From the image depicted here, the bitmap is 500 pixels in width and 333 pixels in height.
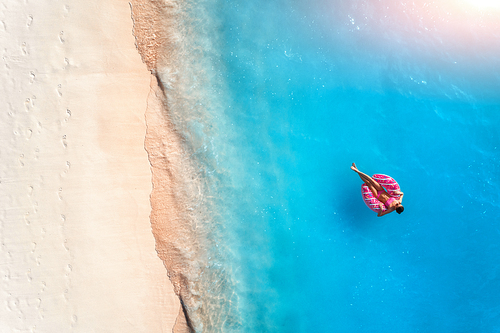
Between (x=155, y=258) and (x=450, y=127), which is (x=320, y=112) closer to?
(x=450, y=127)

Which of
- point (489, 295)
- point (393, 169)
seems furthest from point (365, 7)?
point (489, 295)

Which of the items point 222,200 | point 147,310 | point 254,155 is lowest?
point 147,310

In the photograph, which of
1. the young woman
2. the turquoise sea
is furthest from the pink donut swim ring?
the turquoise sea

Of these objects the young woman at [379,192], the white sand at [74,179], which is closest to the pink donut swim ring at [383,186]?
the young woman at [379,192]

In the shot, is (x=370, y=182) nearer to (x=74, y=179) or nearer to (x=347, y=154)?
(x=347, y=154)

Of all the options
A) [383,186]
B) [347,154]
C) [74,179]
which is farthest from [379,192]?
[74,179]

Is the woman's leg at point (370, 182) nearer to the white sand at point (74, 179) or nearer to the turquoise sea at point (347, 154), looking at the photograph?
the turquoise sea at point (347, 154)
